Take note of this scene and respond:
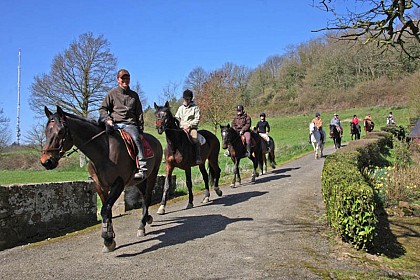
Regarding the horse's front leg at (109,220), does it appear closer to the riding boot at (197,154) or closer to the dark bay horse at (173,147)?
the dark bay horse at (173,147)

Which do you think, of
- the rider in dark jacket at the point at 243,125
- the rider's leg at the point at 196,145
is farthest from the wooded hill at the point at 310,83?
the rider's leg at the point at 196,145

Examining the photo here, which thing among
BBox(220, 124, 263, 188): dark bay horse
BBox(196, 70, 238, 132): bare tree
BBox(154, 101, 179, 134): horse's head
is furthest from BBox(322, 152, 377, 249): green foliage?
BBox(196, 70, 238, 132): bare tree

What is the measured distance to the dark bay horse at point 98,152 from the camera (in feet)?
16.8

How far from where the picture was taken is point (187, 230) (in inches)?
272

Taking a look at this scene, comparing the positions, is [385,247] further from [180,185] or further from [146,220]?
[180,185]

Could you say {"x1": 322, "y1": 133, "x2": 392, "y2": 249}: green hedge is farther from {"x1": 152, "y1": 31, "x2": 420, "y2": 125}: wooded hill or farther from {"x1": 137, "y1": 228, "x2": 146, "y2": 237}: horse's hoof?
{"x1": 152, "y1": 31, "x2": 420, "y2": 125}: wooded hill

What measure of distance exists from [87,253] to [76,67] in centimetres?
3072

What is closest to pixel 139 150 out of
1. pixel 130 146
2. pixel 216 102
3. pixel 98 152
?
pixel 130 146

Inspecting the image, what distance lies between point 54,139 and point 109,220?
56.7 inches

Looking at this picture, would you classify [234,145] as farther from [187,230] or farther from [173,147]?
[187,230]

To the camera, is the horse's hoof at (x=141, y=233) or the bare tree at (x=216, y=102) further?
the bare tree at (x=216, y=102)

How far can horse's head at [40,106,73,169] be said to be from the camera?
5.06 meters

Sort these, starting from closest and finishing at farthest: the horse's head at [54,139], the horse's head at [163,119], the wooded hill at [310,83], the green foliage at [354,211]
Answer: the horse's head at [54,139] → the green foliage at [354,211] → the horse's head at [163,119] → the wooded hill at [310,83]

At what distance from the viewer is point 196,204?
31.8ft
